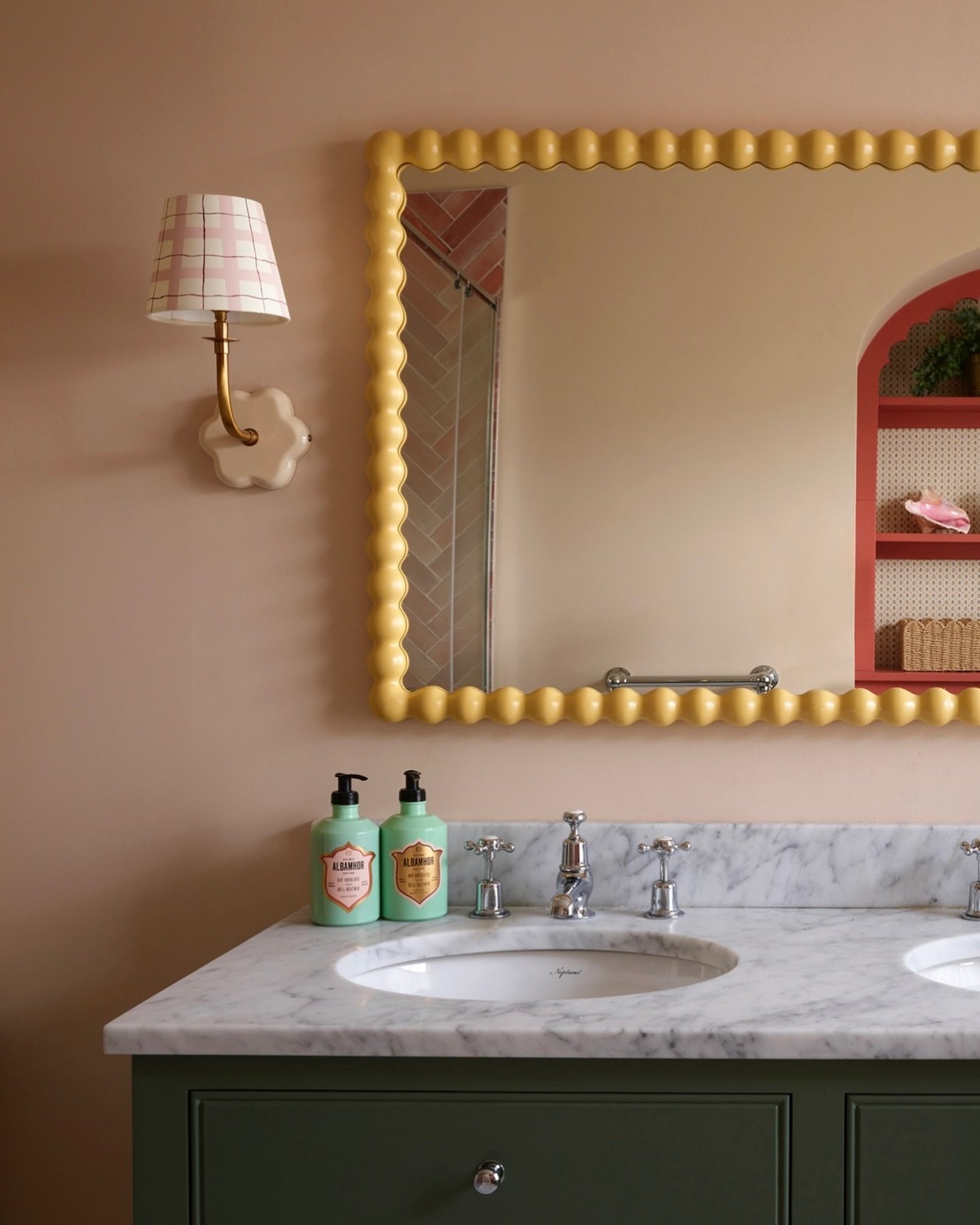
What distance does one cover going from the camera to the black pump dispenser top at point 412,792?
1.48 meters

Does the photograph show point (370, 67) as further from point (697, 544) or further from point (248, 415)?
point (697, 544)

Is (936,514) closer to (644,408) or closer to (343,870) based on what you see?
(644,408)

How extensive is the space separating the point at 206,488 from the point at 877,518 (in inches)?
Result: 36.1

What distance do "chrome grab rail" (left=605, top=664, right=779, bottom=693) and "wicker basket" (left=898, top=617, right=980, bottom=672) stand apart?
18 centimetres

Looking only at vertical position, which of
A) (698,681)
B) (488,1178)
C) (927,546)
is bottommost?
(488,1178)

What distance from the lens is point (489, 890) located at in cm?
149

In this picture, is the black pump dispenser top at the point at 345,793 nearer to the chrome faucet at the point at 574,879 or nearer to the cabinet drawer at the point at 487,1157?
the chrome faucet at the point at 574,879

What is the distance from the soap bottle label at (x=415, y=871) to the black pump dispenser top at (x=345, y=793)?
84 mm

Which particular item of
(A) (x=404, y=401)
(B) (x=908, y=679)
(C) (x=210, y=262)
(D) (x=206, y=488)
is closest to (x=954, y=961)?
(B) (x=908, y=679)

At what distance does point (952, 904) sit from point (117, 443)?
1.29 m

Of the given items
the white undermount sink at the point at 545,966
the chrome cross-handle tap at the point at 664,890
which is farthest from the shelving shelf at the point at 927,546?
the white undermount sink at the point at 545,966

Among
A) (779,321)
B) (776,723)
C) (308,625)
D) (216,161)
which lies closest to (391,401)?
(308,625)

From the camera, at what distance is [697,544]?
1.57 meters

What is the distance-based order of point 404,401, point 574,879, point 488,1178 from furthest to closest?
point 404,401, point 574,879, point 488,1178
